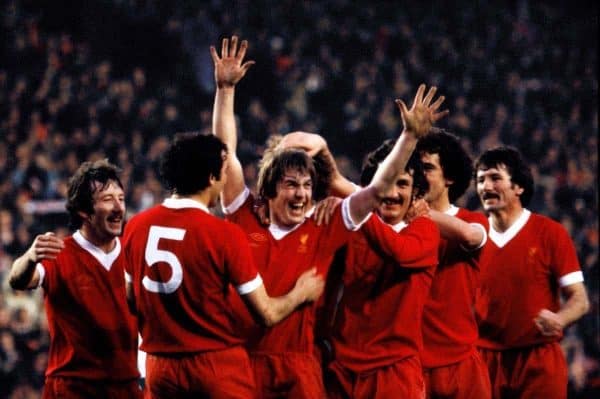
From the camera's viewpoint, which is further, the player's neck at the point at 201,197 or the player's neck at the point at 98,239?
the player's neck at the point at 98,239

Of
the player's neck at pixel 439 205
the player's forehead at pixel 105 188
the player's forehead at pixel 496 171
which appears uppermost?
the player's forehead at pixel 496 171

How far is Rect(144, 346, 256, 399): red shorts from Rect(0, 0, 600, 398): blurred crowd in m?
7.00

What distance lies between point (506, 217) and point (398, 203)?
1.23 metres

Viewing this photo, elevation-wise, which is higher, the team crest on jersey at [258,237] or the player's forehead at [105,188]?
the player's forehead at [105,188]

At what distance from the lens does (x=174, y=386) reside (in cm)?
471

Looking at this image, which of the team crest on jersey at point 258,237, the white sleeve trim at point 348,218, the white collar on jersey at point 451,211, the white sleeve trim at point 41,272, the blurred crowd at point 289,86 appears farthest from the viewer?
the blurred crowd at point 289,86

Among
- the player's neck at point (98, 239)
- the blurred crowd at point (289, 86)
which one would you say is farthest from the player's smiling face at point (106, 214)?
the blurred crowd at point (289, 86)

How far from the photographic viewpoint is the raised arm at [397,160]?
4672 mm

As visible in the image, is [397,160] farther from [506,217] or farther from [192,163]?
[506,217]

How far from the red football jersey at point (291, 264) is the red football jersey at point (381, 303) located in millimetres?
176

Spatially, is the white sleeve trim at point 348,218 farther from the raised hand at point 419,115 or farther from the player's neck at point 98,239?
the player's neck at point 98,239

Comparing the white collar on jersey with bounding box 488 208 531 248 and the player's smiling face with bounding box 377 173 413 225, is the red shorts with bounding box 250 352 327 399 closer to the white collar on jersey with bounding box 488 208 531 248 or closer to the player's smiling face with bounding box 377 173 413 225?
the player's smiling face with bounding box 377 173 413 225

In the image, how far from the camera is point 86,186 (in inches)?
217

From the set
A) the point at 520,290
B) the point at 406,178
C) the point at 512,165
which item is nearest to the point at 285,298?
the point at 406,178
